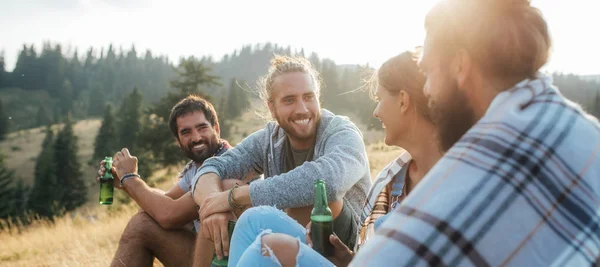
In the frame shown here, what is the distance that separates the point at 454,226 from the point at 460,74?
0.61m

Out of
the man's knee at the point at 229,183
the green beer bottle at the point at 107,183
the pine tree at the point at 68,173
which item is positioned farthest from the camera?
the pine tree at the point at 68,173

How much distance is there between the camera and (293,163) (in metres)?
4.01

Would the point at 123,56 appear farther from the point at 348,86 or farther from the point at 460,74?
the point at 460,74

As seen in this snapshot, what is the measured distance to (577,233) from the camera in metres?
1.13

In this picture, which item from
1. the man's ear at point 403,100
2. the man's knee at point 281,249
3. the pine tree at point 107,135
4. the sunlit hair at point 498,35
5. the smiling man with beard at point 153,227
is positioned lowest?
the pine tree at point 107,135

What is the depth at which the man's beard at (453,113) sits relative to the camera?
58.9 inches

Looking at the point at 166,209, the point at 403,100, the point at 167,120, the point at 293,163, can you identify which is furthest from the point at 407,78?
the point at 167,120

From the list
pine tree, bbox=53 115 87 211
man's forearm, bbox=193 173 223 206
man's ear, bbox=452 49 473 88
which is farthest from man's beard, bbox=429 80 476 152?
pine tree, bbox=53 115 87 211

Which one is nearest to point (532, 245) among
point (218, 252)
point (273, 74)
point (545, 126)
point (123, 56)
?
point (545, 126)

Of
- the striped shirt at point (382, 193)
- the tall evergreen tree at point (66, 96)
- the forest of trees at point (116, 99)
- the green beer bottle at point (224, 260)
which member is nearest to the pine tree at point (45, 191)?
the forest of trees at point (116, 99)

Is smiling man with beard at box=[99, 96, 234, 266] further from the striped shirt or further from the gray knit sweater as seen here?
the striped shirt

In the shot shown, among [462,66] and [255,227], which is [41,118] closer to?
[255,227]

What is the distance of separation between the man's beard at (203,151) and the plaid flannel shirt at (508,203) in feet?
12.4

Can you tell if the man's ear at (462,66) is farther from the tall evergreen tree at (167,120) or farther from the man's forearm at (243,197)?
the tall evergreen tree at (167,120)
